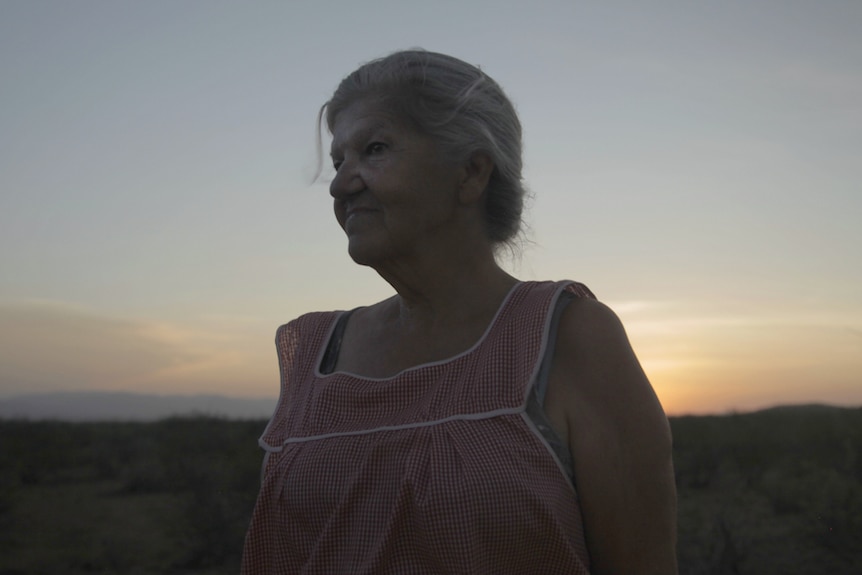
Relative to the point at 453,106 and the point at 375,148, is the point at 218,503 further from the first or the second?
the point at 453,106

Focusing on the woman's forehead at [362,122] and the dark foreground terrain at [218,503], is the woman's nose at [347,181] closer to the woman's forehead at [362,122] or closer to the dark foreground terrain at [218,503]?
the woman's forehead at [362,122]

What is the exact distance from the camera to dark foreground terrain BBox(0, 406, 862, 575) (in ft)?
31.6

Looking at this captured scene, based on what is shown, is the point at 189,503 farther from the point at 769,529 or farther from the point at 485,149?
the point at 485,149

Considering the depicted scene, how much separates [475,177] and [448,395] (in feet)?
2.04

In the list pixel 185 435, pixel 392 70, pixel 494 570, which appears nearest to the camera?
pixel 494 570

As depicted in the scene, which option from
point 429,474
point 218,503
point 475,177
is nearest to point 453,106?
point 475,177

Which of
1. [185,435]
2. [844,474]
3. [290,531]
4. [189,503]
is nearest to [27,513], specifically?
[189,503]

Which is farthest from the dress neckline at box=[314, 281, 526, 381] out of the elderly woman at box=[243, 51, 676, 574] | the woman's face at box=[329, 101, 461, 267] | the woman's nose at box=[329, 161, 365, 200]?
the woman's nose at box=[329, 161, 365, 200]

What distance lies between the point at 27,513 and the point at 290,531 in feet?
38.7

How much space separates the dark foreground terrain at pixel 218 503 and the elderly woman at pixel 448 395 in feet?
25.0

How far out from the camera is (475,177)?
7.55 ft

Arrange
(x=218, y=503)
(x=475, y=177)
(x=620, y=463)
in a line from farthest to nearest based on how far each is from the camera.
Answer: (x=218, y=503)
(x=475, y=177)
(x=620, y=463)

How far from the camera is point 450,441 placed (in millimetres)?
1941

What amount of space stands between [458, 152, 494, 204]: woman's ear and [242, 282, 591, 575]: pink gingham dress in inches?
11.2
